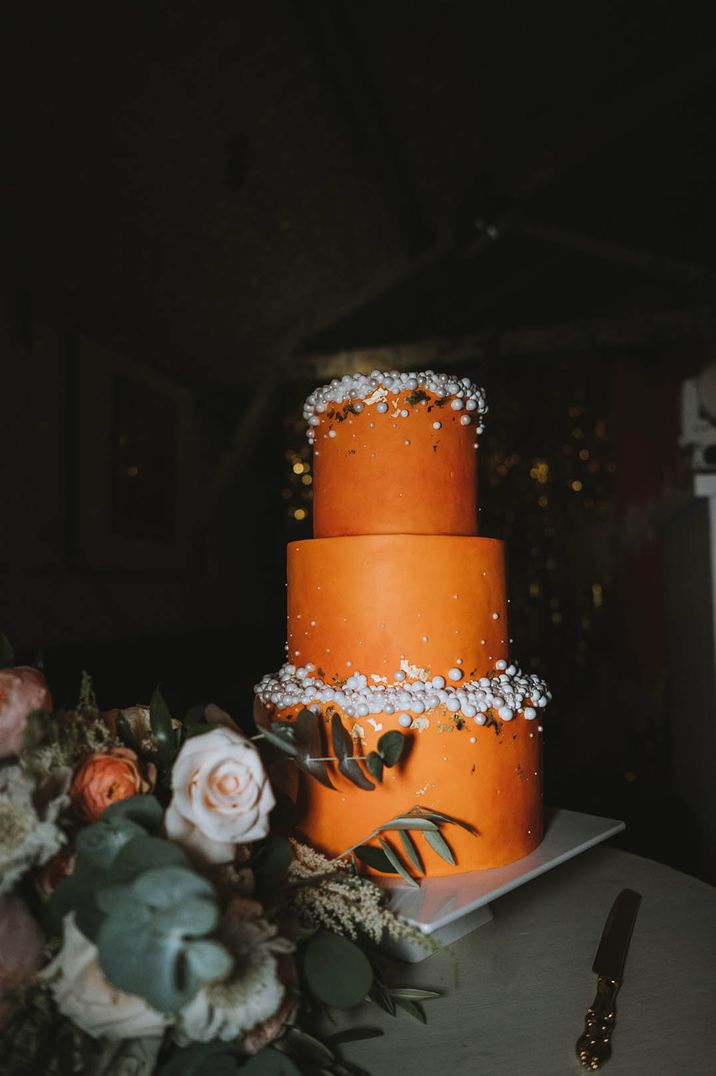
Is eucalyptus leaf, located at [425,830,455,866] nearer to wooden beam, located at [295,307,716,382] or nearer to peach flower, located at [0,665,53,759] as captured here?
peach flower, located at [0,665,53,759]

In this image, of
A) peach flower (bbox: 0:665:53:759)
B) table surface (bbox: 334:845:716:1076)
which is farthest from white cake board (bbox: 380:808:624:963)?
peach flower (bbox: 0:665:53:759)

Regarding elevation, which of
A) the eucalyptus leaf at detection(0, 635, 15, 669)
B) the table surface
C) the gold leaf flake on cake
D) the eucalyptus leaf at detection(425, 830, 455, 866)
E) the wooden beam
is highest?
the wooden beam

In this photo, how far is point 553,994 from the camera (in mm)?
827

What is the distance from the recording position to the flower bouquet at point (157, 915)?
1.85 feet

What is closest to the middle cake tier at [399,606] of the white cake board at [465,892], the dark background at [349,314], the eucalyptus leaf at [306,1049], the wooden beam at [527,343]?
the white cake board at [465,892]

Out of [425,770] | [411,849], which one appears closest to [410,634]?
[425,770]

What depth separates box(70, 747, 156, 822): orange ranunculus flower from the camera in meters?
0.68

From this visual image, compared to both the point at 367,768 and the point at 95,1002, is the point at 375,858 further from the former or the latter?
the point at 95,1002

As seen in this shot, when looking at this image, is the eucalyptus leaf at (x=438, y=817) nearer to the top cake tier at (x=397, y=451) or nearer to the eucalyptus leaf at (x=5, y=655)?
the top cake tier at (x=397, y=451)

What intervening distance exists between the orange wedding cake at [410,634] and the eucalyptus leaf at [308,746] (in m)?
0.11

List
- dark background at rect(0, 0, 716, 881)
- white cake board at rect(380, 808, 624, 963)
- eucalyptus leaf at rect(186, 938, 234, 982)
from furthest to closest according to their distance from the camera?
1. dark background at rect(0, 0, 716, 881)
2. white cake board at rect(380, 808, 624, 963)
3. eucalyptus leaf at rect(186, 938, 234, 982)

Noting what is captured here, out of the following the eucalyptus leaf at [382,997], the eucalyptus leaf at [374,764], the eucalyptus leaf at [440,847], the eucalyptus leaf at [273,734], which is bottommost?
the eucalyptus leaf at [382,997]

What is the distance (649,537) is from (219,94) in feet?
12.1

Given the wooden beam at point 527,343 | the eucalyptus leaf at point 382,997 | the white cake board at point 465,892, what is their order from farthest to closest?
the wooden beam at point 527,343
the white cake board at point 465,892
the eucalyptus leaf at point 382,997
